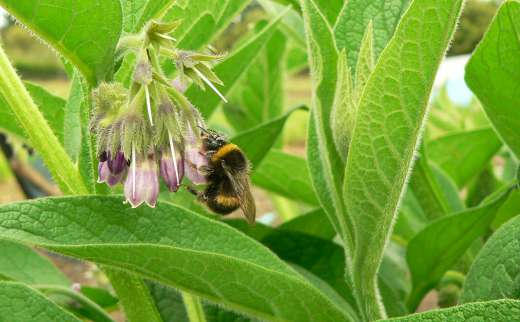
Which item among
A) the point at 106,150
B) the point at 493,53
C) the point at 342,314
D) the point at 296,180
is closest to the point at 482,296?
the point at 342,314

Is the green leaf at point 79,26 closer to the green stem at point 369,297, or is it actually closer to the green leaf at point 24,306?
the green leaf at point 24,306

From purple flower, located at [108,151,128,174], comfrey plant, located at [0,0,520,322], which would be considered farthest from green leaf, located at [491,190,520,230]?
purple flower, located at [108,151,128,174]

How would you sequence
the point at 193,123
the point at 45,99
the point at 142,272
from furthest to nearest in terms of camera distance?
the point at 45,99, the point at 193,123, the point at 142,272

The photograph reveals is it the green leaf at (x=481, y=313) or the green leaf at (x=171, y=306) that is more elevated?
the green leaf at (x=481, y=313)

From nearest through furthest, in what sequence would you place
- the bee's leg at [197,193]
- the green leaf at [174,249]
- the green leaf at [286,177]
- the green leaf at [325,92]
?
the green leaf at [174,249] < the green leaf at [325,92] < the bee's leg at [197,193] < the green leaf at [286,177]

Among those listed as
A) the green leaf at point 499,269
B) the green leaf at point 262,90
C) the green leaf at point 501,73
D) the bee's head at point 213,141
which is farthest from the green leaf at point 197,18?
the green leaf at point 262,90

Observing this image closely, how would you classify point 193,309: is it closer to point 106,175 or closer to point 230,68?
point 106,175

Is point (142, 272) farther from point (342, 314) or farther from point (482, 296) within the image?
point (482, 296)

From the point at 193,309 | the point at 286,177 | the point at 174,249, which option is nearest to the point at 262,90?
the point at 286,177
